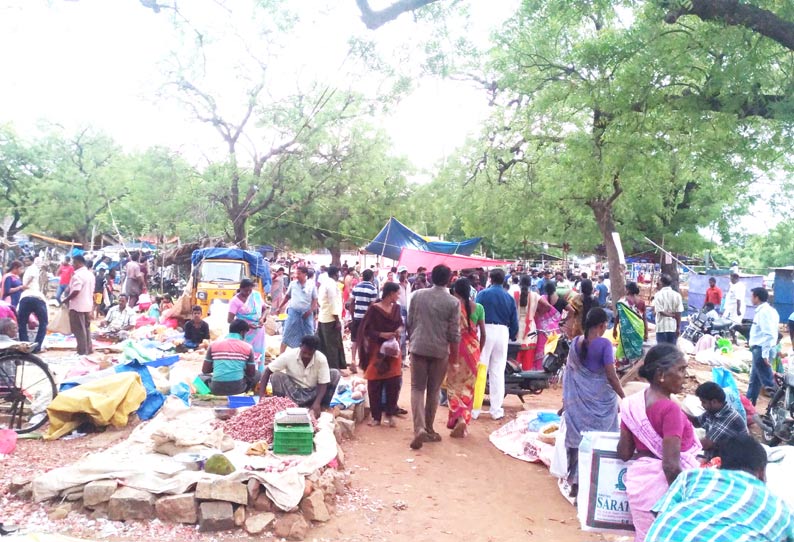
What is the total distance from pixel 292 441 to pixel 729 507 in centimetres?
357

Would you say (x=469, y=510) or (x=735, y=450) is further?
(x=469, y=510)

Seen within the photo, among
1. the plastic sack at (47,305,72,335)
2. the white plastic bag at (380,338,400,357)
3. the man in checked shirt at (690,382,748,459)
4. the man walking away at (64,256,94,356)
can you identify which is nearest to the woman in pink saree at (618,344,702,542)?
the man in checked shirt at (690,382,748,459)

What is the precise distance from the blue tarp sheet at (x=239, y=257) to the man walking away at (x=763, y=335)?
11.0 meters

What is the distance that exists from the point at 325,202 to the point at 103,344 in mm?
14430

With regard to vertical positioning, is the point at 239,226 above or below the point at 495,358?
above

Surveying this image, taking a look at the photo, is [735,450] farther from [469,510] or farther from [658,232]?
[658,232]

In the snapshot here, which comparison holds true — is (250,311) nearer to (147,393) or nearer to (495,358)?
(147,393)

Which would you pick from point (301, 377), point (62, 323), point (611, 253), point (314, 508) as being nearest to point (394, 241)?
point (611, 253)

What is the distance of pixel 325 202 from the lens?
2600 cm

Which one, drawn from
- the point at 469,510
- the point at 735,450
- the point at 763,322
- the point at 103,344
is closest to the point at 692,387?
the point at 763,322

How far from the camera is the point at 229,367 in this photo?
6785mm

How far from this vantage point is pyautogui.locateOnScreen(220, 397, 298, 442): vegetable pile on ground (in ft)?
18.5

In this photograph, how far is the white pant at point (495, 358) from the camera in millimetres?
7582

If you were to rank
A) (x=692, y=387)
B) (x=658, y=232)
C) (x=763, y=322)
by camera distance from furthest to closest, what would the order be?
(x=658, y=232) → (x=692, y=387) → (x=763, y=322)
